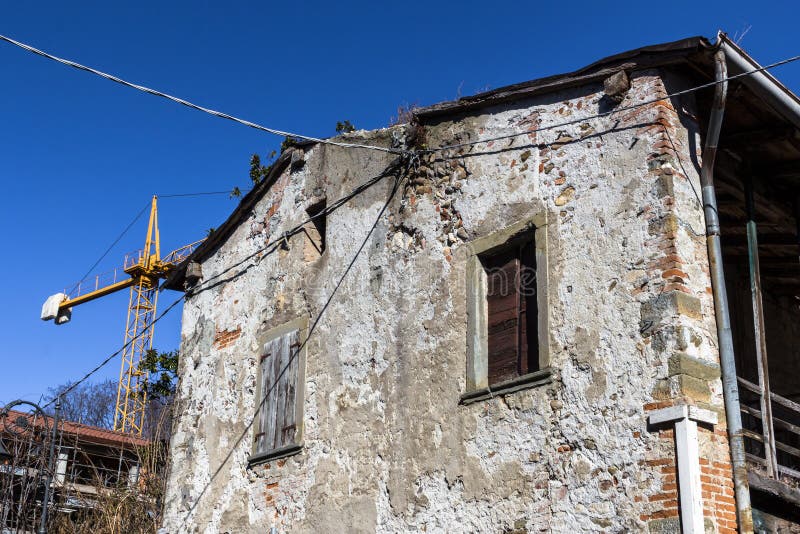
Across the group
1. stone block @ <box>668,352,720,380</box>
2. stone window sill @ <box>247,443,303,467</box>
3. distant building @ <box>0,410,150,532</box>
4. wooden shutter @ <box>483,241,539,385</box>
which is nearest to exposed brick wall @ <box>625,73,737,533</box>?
stone block @ <box>668,352,720,380</box>

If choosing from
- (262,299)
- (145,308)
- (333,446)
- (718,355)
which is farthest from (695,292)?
(145,308)

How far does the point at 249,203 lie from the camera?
38.2 feet

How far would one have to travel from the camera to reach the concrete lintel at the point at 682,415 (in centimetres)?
627

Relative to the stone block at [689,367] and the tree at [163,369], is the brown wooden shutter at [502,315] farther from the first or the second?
the tree at [163,369]

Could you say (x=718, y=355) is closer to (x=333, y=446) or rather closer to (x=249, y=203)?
(x=333, y=446)

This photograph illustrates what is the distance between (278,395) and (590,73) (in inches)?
194

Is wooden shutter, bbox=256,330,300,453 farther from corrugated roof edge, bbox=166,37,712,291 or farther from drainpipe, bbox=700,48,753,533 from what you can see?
drainpipe, bbox=700,48,753,533

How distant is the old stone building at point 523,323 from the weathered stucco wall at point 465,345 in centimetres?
2

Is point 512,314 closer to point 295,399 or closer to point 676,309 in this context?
point 676,309

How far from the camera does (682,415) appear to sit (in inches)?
246

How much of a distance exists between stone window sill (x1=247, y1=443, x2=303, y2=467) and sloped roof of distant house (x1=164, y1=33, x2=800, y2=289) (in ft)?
12.4

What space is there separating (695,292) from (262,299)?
5715 millimetres

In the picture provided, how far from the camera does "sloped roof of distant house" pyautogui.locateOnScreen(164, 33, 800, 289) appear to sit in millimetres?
7070

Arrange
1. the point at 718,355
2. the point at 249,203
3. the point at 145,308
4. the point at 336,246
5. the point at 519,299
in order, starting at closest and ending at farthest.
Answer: the point at 718,355
the point at 519,299
the point at 336,246
the point at 249,203
the point at 145,308
